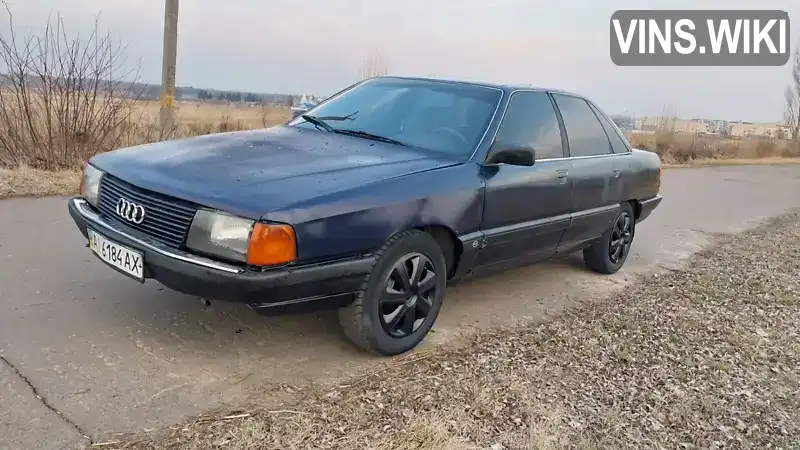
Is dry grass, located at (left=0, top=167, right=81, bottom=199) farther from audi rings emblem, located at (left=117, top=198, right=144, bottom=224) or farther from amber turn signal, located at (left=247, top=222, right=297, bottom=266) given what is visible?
amber turn signal, located at (left=247, top=222, right=297, bottom=266)

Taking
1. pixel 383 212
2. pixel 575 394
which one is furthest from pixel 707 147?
pixel 383 212

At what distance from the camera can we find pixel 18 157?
8.69m

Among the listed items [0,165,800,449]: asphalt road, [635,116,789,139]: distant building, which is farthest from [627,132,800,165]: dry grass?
[0,165,800,449]: asphalt road

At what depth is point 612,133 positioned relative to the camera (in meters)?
5.61

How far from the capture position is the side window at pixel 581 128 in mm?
4883

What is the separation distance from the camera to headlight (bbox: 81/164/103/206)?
3.57m

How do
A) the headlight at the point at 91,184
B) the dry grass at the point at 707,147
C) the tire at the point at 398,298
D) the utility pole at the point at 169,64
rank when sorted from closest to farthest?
the tire at the point at 398,298 → the headlight at the point at 91,184 → the utility pole at the point at 169,64 → the dry grass at the point at 707,147

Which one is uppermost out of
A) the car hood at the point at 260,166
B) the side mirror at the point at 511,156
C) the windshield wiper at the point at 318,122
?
the windshield wiper at the point at 318,122

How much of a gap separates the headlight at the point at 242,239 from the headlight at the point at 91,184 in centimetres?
99

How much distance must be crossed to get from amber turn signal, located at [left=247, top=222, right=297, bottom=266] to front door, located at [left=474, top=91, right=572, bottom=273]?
4.65ft

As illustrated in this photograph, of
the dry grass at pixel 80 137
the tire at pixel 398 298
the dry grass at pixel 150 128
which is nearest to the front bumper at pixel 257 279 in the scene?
the tire at pixel 398 298

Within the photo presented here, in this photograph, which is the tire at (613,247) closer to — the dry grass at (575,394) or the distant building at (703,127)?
the dry grass at (575,394)

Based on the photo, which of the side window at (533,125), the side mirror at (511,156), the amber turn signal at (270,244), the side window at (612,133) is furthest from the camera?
the side window at (612,133)

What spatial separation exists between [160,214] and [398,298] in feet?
4.12
